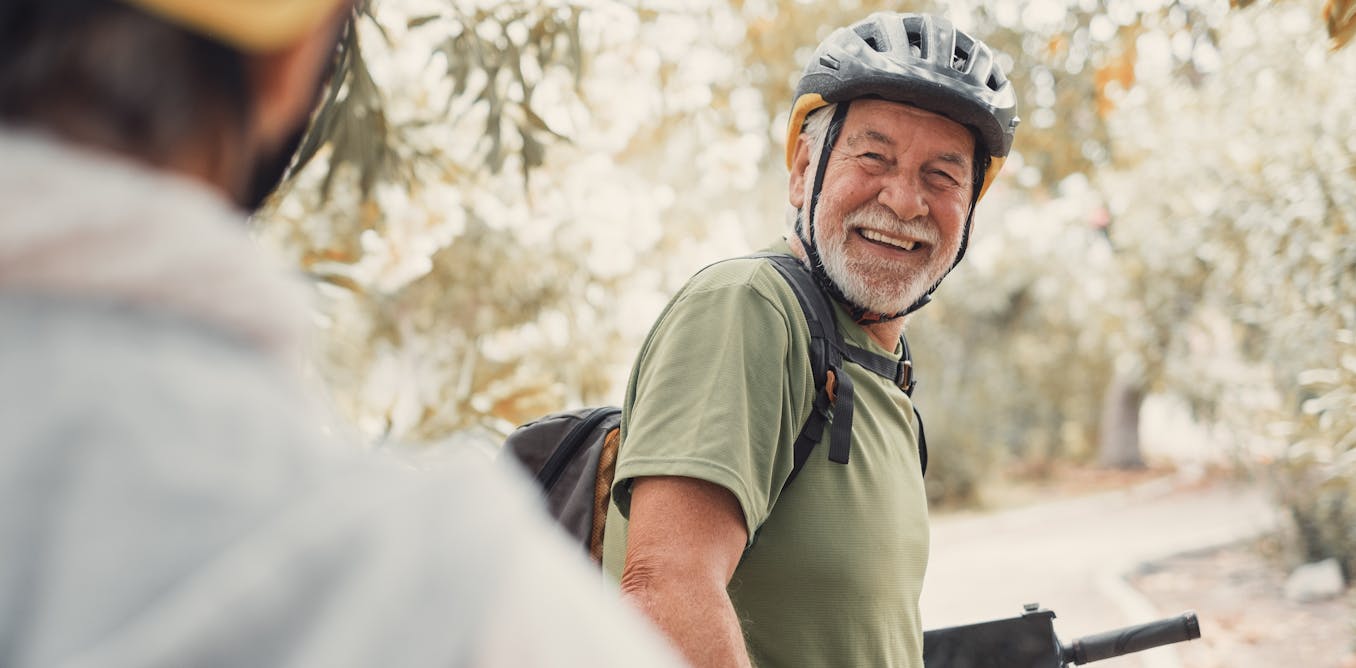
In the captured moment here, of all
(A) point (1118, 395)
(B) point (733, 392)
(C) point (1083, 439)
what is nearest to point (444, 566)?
(B) point (733, 392)

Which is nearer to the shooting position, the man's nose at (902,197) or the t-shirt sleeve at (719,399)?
the t-shirt sleeve at (719,399)

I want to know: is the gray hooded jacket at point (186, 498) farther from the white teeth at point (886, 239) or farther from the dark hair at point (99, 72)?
the white teeth at point (886, 239)

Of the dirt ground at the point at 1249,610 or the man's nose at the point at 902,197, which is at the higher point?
the man's nose at the point at 902,197

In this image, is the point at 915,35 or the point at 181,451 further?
the point at 915,35

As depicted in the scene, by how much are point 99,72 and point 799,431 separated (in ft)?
4.83

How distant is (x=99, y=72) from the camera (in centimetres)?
63

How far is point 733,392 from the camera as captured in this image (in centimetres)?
186

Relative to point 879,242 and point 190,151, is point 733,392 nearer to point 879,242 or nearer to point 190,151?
point 879,242

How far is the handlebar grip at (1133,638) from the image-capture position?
2.80 meters

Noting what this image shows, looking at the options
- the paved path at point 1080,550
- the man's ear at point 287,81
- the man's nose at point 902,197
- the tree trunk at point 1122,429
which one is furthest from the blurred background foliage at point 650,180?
the tree trunk at point 1122,429

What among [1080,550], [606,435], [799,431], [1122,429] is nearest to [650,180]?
[606,435]

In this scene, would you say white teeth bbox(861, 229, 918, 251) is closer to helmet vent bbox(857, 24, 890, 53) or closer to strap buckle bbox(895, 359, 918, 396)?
strap buckle bbox(895, 359, 918, 396)

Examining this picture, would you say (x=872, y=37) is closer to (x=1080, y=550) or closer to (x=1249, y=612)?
(x=1249, y=612)

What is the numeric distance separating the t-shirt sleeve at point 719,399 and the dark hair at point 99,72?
1.21m
